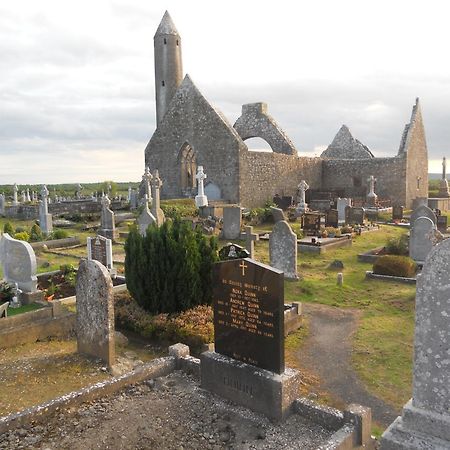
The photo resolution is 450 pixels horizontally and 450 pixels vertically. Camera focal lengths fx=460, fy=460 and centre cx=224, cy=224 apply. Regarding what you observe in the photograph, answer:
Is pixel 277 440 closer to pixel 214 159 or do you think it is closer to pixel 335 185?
pixel 214 159

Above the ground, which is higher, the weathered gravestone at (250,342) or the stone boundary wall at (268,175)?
the stone boundary wall at (268,175)

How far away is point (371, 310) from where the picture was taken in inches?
378

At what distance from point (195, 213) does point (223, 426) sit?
19.0m

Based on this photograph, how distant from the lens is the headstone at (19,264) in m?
9.70

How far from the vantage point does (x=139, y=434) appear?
190 inches

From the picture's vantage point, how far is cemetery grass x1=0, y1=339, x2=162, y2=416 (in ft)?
18.8

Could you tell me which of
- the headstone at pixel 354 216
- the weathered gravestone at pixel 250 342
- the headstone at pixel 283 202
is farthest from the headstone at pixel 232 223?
the weathered gravestone at pixel 250 342

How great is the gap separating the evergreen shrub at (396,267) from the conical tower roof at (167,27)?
102 feet

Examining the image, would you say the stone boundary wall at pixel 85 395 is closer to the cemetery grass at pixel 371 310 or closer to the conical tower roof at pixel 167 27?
the cemetery grass at pixel 371 310

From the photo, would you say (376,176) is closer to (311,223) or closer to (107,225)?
(311,223)

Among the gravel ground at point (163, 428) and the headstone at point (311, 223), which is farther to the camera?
the headstone at point (311, 223)

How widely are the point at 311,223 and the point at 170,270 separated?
36.2 feet

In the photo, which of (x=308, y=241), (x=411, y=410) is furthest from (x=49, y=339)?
(x=308, y=241)

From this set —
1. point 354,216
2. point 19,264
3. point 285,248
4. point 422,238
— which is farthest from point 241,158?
point 19,264
